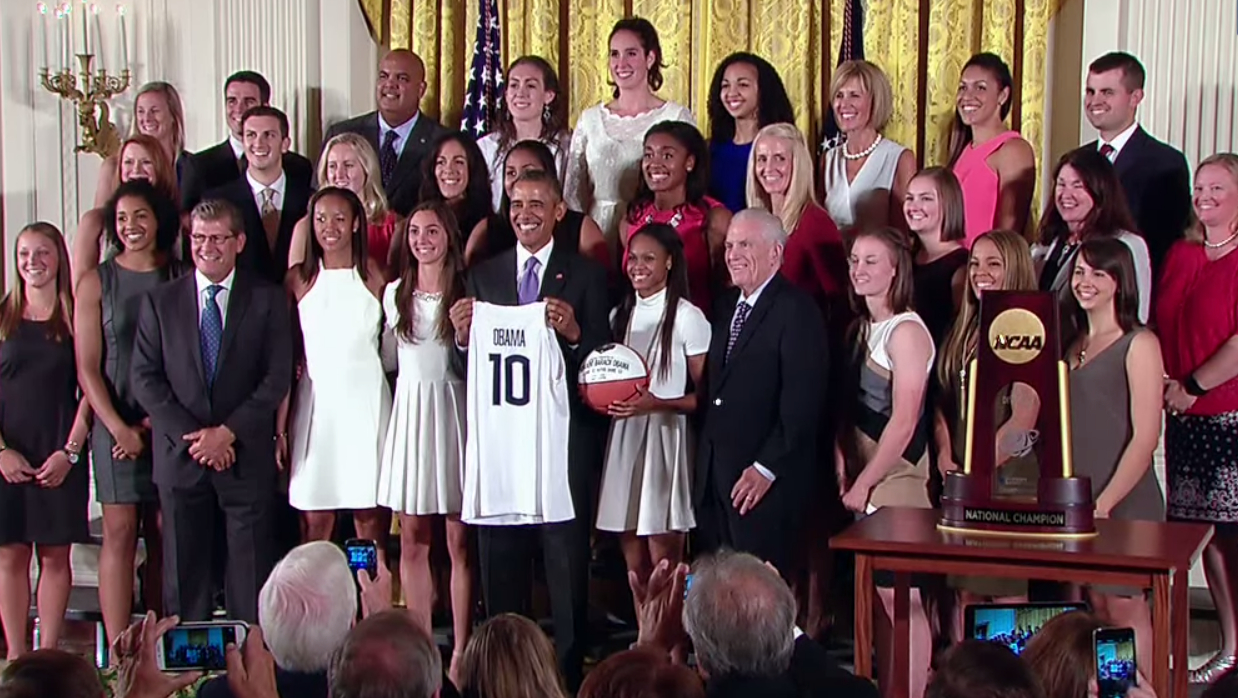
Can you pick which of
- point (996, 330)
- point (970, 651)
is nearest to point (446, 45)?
point (996, 330)

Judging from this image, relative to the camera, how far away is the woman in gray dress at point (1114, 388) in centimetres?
457

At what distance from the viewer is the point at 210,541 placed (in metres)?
5.41

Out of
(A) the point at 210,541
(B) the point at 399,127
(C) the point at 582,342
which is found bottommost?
(A) the point at 210,541

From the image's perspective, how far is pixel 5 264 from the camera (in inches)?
285

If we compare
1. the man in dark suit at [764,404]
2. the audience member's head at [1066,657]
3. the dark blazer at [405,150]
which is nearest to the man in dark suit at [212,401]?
the dark blazer at [405,150]

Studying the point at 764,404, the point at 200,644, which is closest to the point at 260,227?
the point at 764,404

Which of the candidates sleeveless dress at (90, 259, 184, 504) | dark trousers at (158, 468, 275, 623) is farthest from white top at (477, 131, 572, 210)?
dark trousers at (158, 468, 275, 623)

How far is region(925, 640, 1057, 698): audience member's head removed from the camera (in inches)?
92.8

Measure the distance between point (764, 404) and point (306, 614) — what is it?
88.0 inches

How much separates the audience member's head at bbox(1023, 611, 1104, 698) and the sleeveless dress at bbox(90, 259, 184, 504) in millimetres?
3679

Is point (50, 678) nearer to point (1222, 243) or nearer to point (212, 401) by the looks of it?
point (212, 401)

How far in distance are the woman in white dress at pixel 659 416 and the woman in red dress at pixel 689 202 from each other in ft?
0.84

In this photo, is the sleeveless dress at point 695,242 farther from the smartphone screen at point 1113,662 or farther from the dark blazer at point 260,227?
the smartphone screen at point 1113,662

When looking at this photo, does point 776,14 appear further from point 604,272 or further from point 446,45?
point 604,272
